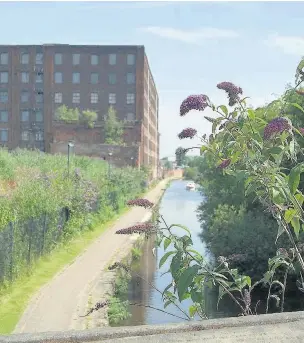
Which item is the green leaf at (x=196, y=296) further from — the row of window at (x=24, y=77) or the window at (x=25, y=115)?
the row of window at (x=24, y=77)

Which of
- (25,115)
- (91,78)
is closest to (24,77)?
(25,115)

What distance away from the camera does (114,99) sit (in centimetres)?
7462

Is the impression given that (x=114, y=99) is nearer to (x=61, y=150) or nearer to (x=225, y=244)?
(x=61, y=150)

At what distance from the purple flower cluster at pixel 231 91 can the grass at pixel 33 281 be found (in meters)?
8.25

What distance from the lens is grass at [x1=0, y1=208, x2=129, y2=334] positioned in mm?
11883

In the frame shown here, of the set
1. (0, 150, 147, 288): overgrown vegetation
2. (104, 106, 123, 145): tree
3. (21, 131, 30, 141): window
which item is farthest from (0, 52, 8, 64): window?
(0, 150, 147, 288): overgrown vegetation

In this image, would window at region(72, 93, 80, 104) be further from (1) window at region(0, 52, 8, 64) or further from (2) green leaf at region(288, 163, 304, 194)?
(2) green leaf at region(288, 163, 304, 194)

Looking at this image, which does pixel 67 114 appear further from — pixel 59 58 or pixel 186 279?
pixel 186 279

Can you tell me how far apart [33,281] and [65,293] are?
1.66 metres

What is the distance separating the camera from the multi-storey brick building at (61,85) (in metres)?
73.7

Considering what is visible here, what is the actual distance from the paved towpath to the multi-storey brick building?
51.8 metres

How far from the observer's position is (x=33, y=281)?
51.0ft

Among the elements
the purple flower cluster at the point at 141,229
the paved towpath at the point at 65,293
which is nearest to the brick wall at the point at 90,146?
the paved towpath at the point at 65,293

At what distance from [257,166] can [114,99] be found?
235 feet
